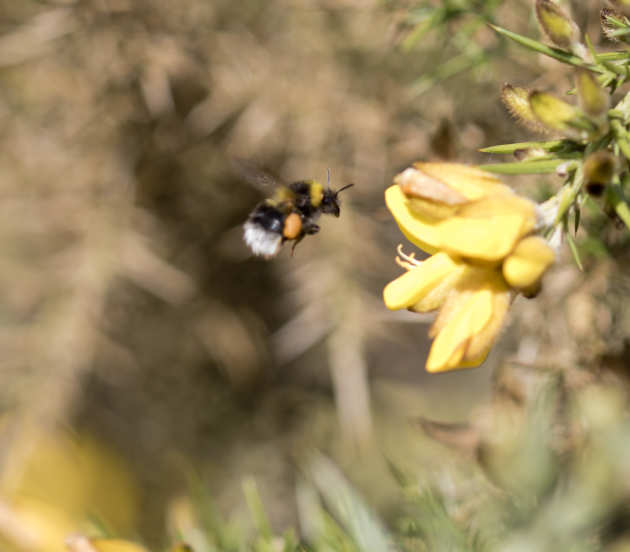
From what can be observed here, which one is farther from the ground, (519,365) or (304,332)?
(519,365)

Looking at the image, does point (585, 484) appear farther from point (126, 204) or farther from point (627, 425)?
point (126, 204)

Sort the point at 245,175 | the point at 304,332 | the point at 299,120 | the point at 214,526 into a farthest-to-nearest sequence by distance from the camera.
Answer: the point at 304,332 < the point at 299,120 < the point at 245,175 < the point at 214,526

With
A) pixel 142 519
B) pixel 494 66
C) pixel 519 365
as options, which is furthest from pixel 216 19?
pixel 142 519

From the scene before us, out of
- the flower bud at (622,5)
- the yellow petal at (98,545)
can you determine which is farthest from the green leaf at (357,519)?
the flower bud at (622,5)

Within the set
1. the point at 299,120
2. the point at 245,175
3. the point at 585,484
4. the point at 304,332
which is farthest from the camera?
the point at 304,332

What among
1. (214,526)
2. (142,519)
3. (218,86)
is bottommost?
(142,519)

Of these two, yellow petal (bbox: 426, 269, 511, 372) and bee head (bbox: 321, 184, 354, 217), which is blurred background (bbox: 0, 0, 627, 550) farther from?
yellow petal (bbox: 426, 269, 511, 372)
